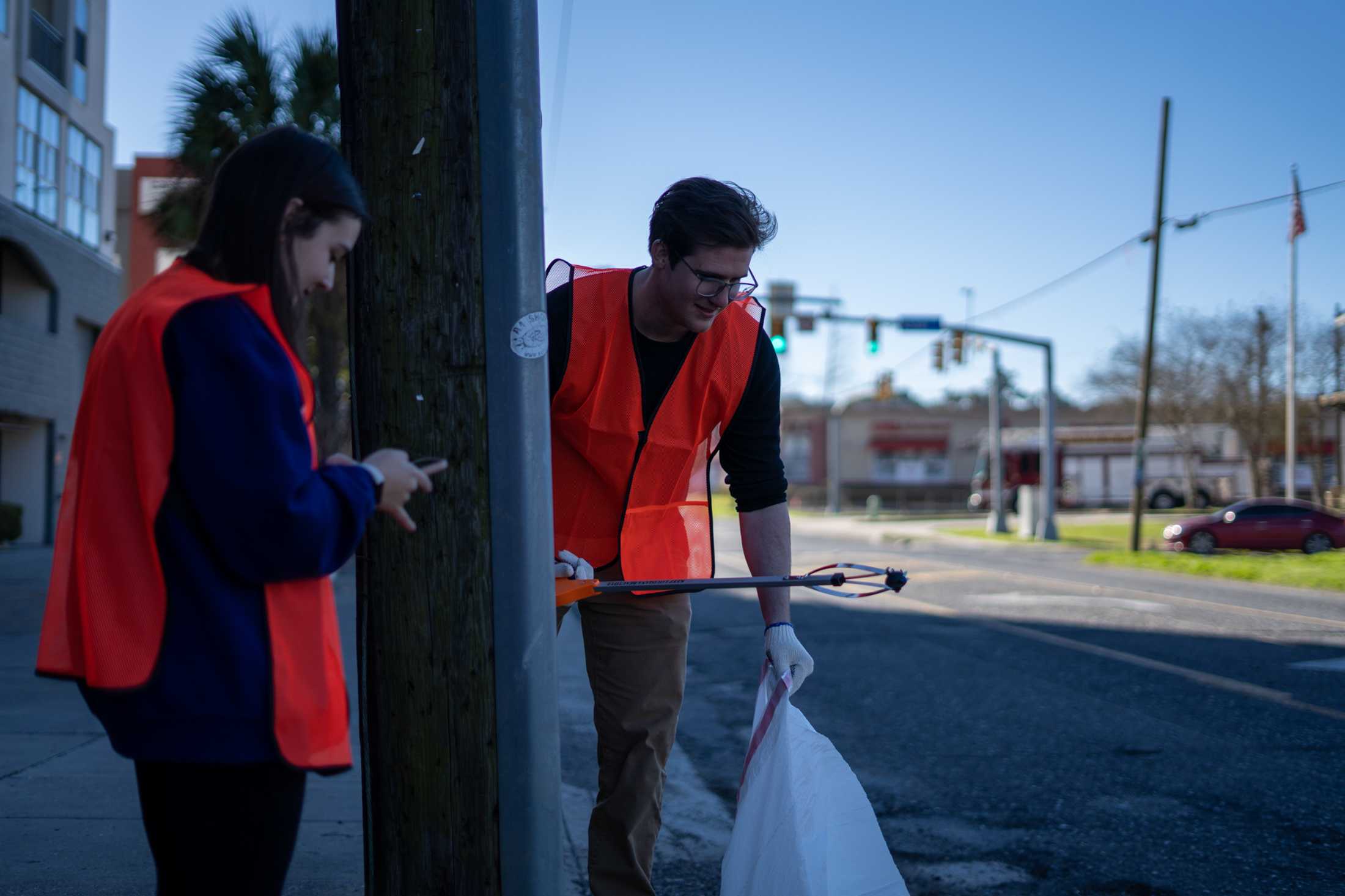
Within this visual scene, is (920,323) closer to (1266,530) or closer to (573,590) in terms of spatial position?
(1266,530)

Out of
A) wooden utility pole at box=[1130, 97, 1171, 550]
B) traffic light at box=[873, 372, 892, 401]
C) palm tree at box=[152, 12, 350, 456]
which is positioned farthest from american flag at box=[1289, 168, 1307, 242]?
palm tree at box=[152, 12, 350, 456]

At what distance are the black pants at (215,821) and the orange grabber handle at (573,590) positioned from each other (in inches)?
34.9

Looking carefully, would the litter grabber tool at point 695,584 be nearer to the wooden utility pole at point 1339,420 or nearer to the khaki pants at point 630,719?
the khaki pants at point 630,719

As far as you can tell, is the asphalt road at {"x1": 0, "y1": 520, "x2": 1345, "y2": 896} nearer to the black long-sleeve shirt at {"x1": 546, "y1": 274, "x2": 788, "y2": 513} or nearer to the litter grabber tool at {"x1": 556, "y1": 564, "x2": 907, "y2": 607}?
the litter grabber tool at {"x1": 556, "y1": 564, "x2": 907, "y2": 607}

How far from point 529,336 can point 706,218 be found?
70 cm

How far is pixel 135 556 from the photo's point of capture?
154cm

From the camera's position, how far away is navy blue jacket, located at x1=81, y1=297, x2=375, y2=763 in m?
1.52

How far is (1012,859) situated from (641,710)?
190 centimetres

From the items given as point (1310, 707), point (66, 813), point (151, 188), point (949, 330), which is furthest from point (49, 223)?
point (1310, 707)

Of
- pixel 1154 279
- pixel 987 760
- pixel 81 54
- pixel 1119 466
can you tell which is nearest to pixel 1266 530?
pixel 1154 279

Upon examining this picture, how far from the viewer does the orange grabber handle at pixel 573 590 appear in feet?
8.21

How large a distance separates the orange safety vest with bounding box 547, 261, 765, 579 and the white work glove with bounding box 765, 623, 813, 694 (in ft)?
0.85

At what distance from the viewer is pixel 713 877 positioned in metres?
3.85

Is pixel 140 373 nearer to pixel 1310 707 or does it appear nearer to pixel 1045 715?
pixel 1045 715
